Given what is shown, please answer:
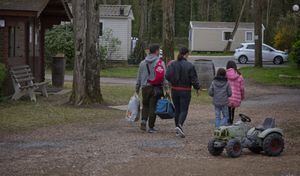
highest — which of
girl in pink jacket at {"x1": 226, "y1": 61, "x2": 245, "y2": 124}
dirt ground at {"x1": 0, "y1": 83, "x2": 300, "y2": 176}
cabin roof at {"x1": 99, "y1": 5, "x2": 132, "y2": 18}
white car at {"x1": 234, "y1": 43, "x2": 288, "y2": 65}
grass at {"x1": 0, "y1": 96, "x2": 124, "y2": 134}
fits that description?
cabin roof at {"x1": 99, "y1": 5, "x2": 132, "y2": 18}

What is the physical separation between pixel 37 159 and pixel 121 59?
31.1 metres

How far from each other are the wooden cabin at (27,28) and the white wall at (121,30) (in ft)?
54.0

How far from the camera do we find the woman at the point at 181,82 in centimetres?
1201

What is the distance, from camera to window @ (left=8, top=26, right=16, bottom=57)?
19359 millimetres

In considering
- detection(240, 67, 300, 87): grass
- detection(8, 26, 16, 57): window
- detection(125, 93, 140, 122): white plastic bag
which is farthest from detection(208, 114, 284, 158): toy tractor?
detection(240, 67, 300, 87): grass

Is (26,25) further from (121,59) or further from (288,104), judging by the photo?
(121,59)

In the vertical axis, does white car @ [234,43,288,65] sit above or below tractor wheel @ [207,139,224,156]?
above

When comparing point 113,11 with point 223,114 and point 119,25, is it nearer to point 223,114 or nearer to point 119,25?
point 119,25

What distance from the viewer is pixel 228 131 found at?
994 cm

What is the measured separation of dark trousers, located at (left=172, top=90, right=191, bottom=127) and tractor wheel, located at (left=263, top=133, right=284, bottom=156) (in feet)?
8.32

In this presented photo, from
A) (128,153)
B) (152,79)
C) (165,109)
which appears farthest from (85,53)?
(128,153)

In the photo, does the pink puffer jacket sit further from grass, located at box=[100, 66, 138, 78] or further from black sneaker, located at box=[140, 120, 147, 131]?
grass, located at box=[100, 66, 138, 78]

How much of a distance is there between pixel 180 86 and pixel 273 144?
2.76 meters

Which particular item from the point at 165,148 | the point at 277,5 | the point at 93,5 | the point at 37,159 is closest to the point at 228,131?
the point at 165,148
